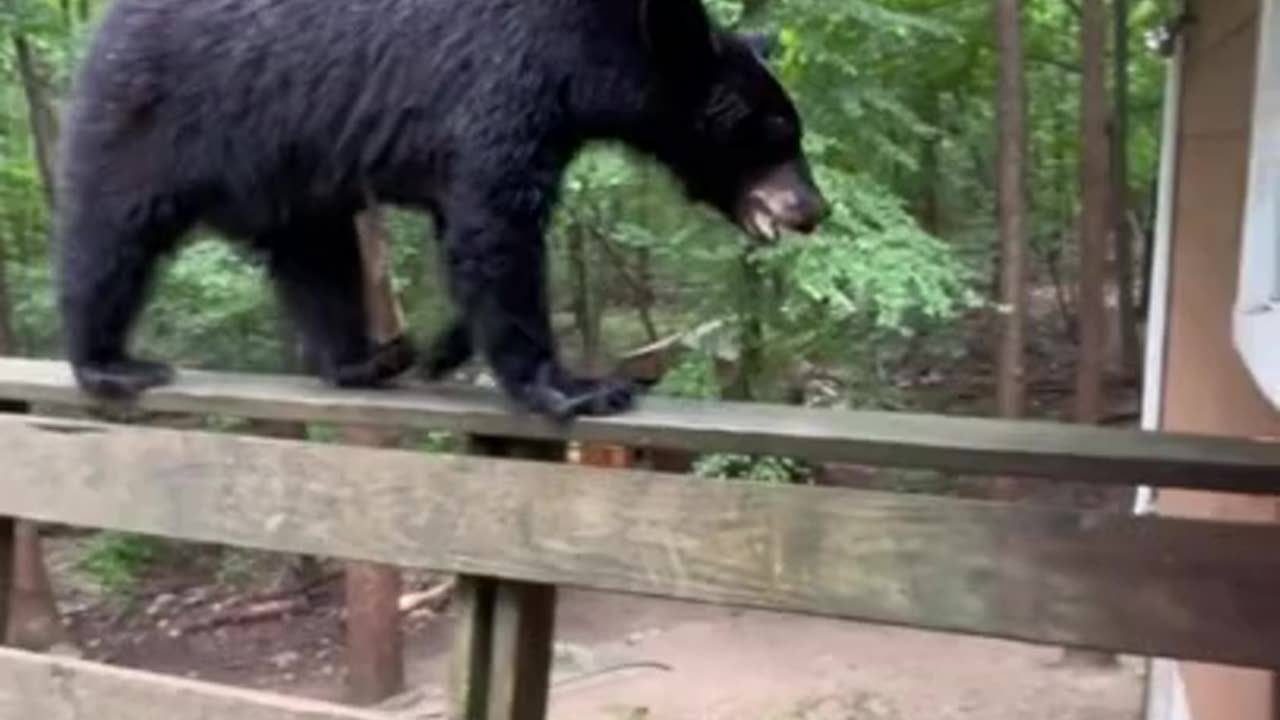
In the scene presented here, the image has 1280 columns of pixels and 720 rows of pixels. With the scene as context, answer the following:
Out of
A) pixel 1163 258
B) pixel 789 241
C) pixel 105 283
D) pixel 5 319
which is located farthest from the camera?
pixel 5 319

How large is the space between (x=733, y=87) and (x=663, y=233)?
6533mm

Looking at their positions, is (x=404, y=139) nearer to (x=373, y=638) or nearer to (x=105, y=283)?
(x=105, y=283)

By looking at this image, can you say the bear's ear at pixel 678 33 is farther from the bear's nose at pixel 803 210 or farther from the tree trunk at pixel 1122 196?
the tree trunk at pixel 1122 196

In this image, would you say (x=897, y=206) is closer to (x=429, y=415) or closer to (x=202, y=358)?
(x=202, y=358)

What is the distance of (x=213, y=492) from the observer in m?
2.22

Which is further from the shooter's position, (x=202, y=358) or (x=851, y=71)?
(x=202, y=358)

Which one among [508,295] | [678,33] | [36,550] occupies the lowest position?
[36,550]

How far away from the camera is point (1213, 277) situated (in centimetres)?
432

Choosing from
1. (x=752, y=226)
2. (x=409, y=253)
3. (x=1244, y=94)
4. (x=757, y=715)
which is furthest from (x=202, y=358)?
(x=752, y=226)

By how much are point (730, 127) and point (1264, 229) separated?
0.85 m

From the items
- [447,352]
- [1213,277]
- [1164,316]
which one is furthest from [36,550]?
[447,352]

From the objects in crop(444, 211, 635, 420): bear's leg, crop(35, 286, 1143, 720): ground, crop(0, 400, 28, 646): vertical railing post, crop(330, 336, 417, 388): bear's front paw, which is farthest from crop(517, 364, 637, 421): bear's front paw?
crop(35, 286, 1143, 720): ground

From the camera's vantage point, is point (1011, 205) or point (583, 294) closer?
point (1011, 205)

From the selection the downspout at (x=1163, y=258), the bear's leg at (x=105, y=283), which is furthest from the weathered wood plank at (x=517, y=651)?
the downspout at (x=1163, y=258)
